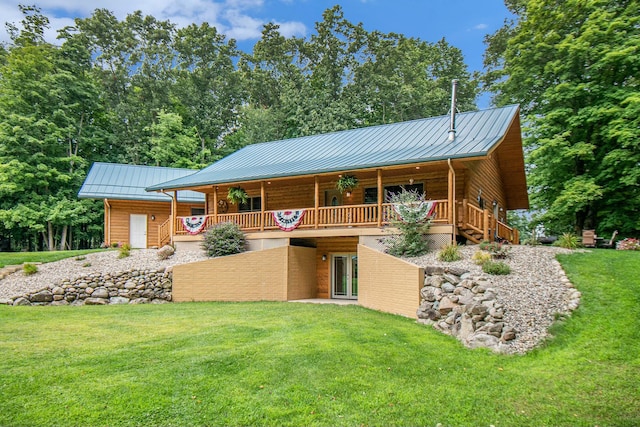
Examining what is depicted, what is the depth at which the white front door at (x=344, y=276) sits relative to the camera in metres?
15.8

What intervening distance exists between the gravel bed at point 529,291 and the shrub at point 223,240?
7.28 m

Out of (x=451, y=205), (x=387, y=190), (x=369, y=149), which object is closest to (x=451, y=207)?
(x=451, y=205)

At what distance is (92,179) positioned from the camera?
77.2 feet

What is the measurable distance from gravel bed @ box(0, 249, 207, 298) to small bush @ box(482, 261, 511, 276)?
10.2m

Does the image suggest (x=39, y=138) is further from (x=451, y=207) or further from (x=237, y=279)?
(x=451, y=207)

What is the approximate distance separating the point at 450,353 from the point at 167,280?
1033 centimetres

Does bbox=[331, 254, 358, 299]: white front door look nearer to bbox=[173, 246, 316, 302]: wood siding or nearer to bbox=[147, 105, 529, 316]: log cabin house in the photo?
bbox=[147, 105, 529, 316]: log cabin house

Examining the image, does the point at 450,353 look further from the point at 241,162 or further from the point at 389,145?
the point at 241,162

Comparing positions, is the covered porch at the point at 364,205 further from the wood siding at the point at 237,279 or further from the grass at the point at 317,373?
the grass at the point at 317,373

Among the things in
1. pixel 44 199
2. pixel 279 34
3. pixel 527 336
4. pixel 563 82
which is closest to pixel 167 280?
pixel 527 336

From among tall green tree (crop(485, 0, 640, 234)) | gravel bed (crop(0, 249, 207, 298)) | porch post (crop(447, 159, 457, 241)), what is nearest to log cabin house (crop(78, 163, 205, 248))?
gravel bed (crop(0, 249, 207, 298))

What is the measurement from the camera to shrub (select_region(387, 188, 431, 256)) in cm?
1255

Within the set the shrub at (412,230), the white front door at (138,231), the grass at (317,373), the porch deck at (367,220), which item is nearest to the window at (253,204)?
the porch deck at (367,220)

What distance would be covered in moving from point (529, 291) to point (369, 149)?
9743 mm
